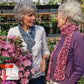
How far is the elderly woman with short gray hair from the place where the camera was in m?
2.06

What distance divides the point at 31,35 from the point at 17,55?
0.30 meters

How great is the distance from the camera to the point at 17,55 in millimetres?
1883

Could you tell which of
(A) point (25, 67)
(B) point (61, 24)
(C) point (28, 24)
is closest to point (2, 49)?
(A) point (25, 67)

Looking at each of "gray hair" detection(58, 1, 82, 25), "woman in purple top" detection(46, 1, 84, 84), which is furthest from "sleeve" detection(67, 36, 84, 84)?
"gray hair" detection(58, 1, 82, 25)

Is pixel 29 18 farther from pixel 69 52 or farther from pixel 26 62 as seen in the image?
pixel 69 52

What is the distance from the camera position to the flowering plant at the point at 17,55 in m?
1.86

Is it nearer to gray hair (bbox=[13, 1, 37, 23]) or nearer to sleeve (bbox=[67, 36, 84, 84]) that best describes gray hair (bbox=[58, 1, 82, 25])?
sleeve (bbox=[67, 36, 84, 84])

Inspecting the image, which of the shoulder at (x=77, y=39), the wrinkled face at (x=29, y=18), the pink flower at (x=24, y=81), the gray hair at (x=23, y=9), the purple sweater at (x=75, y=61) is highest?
the gray hair at (x=23, y=9)

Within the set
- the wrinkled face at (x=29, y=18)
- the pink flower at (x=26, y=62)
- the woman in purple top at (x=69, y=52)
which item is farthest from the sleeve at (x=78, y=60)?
the wrinkled face at (x=29, y=18)

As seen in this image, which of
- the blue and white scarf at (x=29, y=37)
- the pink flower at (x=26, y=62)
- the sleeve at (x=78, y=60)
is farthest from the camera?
the blue and white scarf at (x=29, y=37)

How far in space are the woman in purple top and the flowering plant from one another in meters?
0.21

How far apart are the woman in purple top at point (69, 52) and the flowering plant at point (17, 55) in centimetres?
21

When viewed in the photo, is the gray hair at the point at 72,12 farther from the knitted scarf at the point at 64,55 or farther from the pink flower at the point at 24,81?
the pink flower at the point at 24,81

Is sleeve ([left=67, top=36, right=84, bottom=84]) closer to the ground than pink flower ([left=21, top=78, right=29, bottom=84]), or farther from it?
farther from it
